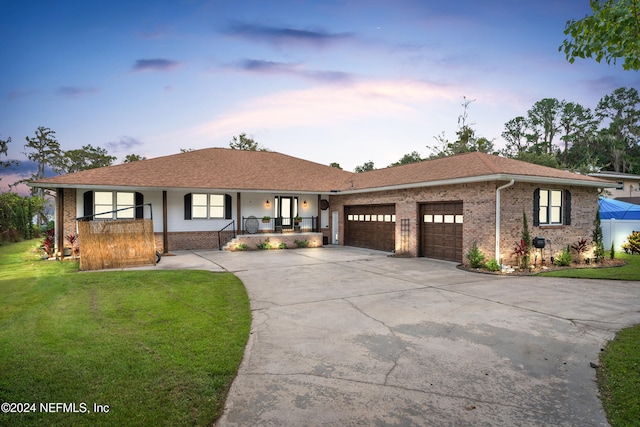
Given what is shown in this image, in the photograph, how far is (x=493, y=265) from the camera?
11.8 meters

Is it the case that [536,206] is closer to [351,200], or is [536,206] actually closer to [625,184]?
[351,200]

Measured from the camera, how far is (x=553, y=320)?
634 centimetres

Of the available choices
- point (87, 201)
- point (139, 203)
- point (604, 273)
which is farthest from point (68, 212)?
point (604, 273)

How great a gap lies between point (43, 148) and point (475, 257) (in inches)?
2211

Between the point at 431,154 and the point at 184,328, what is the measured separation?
1672 inches

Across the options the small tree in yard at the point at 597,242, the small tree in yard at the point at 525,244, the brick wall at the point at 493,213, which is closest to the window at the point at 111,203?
the brick wall at the point at 493,213

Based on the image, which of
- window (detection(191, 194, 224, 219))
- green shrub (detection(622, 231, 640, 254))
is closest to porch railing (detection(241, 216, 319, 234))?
window (detection(191, 194, 224, 219))

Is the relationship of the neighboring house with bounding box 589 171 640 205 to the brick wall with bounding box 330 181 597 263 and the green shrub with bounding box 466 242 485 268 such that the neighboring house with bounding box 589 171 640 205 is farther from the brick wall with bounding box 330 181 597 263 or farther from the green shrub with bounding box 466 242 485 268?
the green shrub with bounding box 466 242 485 268

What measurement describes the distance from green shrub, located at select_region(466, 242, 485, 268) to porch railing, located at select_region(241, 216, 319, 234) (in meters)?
11.0

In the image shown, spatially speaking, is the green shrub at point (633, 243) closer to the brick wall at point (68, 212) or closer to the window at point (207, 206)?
the window at point (207, 206)

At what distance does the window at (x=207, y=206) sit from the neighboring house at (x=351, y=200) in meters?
0.06

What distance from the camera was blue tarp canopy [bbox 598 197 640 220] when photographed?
18203 millimetres

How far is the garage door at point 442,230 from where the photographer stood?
13.8m

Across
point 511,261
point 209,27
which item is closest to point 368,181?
point 511,261
